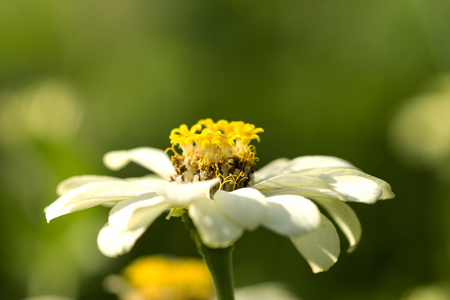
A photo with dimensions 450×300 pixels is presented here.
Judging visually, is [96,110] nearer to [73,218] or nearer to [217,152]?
[73,218]

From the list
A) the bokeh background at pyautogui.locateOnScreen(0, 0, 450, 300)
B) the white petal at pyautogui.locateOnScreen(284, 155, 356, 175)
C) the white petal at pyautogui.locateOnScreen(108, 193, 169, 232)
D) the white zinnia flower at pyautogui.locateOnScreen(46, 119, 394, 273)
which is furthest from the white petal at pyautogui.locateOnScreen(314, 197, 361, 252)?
the bokeh background at pyautogui.locateOnScreen(0, 0, 450, 300)

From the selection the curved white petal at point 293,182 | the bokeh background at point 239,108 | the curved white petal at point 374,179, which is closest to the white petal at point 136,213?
the curved white petal at point 293,182

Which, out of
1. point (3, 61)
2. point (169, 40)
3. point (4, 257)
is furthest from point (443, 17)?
point (3, 61)

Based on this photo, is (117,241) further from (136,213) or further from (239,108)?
(239,108)

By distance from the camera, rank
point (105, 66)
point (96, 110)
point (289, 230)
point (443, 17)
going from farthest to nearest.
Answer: point (105, 66) < point (96, 110) < point (443, 17) < point (289, 230)

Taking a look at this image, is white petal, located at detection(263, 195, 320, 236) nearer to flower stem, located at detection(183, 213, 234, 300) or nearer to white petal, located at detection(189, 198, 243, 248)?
white petal, located at detection(189, 198, 243, 248)

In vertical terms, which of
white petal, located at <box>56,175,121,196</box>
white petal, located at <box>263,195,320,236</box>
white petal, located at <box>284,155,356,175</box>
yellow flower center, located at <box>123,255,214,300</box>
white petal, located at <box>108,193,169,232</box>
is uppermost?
white petal, located at <box>263,195,320,236</box>
